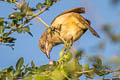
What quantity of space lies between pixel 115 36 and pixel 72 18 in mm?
3523

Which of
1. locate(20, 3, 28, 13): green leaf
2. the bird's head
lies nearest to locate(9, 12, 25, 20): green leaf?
locate(20, 3, 28, 13): green leaf

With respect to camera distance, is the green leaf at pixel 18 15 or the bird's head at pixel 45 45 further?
the bird's head at pixel 45 45

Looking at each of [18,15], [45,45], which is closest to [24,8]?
[18,15]

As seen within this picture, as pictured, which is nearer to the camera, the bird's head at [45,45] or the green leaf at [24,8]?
the green leaf at [24,8]

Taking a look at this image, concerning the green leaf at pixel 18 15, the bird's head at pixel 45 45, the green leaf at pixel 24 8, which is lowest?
the green leaf at pixel 18 15

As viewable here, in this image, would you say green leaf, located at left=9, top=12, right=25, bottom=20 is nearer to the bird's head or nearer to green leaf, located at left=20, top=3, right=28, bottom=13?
green leaf, located at left=20, top=3, right=28, bottom=13

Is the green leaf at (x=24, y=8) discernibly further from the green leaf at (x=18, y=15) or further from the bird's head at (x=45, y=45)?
the bird's head at (x=45, y=45)

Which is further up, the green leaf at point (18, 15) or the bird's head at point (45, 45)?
the bird's head at point (45, 45)

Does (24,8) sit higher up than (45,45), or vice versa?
(45,45)

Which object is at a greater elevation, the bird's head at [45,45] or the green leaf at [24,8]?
the bird's head at [45,45]

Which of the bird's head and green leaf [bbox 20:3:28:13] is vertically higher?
the bird's head

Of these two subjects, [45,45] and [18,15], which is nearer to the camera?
[18,15]

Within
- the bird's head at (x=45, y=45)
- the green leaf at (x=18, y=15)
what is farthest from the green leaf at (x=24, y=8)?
the bird's head at (x=45, y=45)

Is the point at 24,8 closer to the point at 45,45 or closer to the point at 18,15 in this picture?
the point at 18,15
